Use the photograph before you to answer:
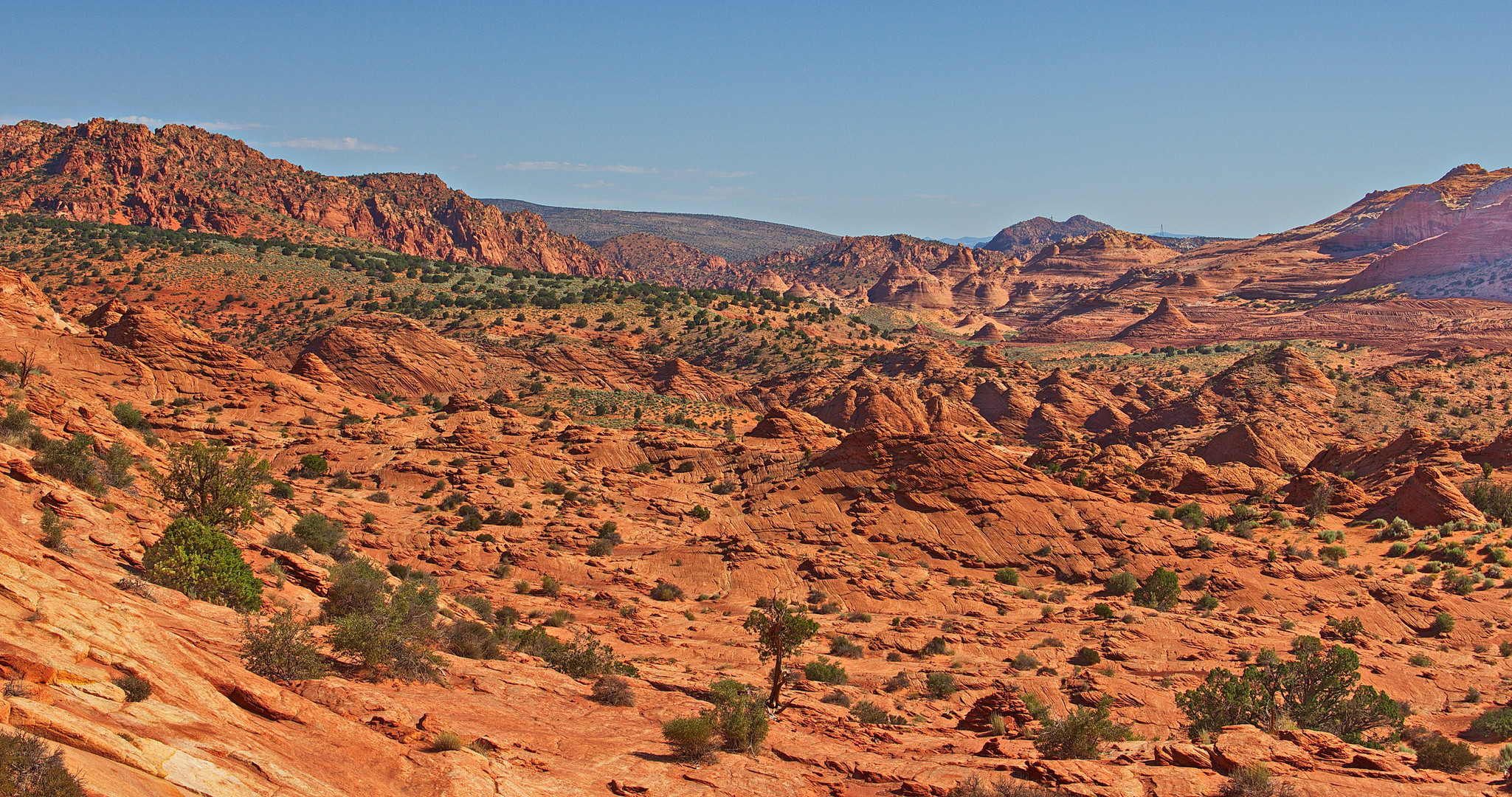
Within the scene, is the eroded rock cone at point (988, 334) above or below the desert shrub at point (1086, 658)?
above

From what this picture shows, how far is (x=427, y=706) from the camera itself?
46.2ft

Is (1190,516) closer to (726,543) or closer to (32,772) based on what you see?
Answer: (726,543)

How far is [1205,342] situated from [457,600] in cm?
11339

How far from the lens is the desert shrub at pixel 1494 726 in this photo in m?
18.2

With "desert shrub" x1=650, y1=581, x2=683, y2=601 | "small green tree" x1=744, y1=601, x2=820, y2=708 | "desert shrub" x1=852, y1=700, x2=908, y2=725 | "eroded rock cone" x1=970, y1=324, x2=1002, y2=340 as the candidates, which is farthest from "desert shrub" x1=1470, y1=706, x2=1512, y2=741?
"eroded rock cone" x1=970, y1=324, x2=1002, y2=340

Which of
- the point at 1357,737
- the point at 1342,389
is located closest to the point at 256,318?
the point at 1357,737

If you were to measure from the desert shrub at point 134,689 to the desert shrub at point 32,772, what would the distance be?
2.41 meters

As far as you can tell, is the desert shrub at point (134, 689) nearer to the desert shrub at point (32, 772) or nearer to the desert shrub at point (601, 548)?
the desert shrub at point (32, 772)

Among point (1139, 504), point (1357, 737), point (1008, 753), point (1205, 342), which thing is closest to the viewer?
point (1008, 753)

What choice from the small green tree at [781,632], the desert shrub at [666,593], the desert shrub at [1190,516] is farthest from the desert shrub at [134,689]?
the desert shrub at [1190,516]

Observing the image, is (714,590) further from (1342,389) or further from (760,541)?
(1342,389)

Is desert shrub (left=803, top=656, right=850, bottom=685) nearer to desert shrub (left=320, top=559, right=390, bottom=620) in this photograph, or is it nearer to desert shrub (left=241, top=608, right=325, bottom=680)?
desert shrub (left=320, top=559, right=390, bottom=620)

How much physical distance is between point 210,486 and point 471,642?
24.9 ft

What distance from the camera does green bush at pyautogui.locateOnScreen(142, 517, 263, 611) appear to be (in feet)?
51.7
